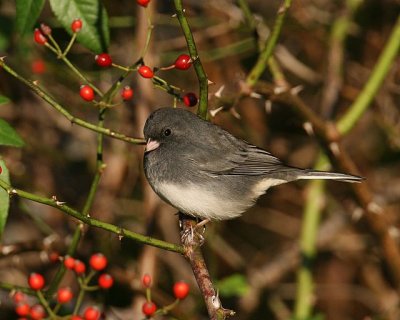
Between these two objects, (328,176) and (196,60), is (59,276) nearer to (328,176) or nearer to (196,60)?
(196,60)

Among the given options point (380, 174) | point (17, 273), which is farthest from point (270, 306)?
point (17, 273)

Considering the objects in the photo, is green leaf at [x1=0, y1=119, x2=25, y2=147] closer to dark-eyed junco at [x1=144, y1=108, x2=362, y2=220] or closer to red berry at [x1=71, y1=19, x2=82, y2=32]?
red berry at [x1=71, y1=19, x2=82, y2=32]

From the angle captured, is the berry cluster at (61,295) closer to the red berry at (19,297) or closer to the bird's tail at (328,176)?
the red berry at (19,297)

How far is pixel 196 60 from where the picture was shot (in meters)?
2.42

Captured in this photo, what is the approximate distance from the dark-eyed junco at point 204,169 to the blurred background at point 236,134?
84 centimetres

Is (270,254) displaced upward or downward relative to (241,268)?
upward

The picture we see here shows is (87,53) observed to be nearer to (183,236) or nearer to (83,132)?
(83,132)

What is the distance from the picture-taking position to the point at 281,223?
5.89m

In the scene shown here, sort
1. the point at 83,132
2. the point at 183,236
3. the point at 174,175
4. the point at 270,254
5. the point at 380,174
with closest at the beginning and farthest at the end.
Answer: the point at 183,236
the point at 174,175
the point at 83,132
the point at 380,174
the point at 270,254

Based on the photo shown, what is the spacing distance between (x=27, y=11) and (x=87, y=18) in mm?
235

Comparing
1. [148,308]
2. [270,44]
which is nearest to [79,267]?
[148,308]

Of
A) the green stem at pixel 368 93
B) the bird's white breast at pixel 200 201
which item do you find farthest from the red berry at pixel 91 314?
the green stem at pixel 368 93

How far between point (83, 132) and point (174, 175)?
75.0 inches

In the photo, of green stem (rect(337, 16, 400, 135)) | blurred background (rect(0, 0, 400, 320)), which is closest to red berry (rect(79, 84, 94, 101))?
blurred background (rect(0, 0, 400, 320))
